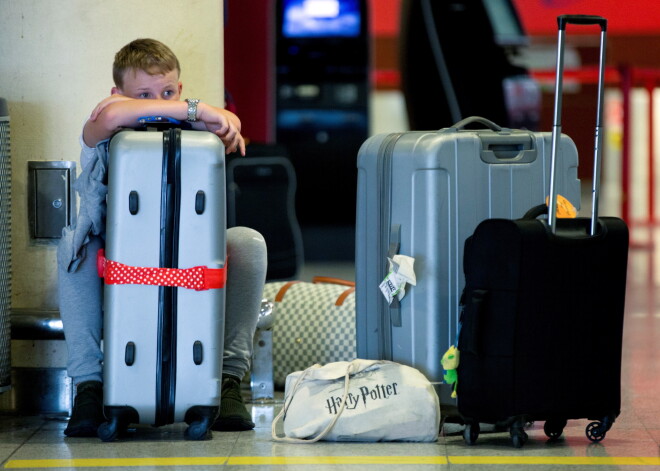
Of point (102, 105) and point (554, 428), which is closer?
point (554, 428)

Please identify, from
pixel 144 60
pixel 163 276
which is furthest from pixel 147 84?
pixel 163 276

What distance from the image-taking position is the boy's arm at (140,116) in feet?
9.14

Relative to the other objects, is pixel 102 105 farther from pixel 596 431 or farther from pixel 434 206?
pixel 596 431

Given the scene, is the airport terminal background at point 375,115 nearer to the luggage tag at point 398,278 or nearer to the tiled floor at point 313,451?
the tiled floor at point 313,451

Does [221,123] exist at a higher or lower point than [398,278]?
higher

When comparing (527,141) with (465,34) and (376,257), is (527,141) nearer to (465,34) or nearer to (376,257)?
(376,257)

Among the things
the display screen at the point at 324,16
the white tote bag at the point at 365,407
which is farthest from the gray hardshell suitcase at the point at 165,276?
the display screen at the point at 324,16

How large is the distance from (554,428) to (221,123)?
3.59ft

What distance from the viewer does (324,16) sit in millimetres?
7250

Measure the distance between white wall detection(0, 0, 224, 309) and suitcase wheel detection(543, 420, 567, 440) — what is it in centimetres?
145

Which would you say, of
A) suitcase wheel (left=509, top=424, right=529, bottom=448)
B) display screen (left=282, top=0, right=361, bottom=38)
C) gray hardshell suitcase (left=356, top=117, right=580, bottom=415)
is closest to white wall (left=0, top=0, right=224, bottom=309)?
gray hardshell suitcase (left=356, top=117, right=580, bottom=415)

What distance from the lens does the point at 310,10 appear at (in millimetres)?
7250

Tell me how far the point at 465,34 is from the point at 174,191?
191 inches

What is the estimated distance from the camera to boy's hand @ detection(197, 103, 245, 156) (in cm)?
285
